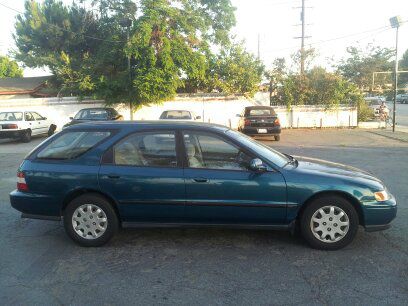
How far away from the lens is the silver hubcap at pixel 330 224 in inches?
175

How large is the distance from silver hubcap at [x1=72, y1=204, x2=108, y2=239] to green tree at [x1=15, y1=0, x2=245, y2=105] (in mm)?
15909

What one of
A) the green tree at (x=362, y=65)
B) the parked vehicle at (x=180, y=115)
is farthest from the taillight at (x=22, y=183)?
the green tree at (x=362, y=65)

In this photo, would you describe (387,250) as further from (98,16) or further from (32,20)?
(32,20)

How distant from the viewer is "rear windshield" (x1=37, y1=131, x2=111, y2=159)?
4770mm

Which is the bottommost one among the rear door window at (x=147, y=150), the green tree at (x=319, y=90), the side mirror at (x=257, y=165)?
the side mirror at (x=257, y=165)

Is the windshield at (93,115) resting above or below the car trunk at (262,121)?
above

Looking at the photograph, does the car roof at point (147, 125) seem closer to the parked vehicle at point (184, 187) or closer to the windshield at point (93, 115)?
the parked vehicle at point (184, 187)

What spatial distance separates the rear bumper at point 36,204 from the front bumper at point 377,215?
11.9 ft

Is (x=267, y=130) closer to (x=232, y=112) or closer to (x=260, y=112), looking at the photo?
(x=260, y=112)

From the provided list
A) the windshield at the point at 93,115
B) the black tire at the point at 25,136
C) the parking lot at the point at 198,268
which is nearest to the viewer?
the parking lot at the point at 198,268

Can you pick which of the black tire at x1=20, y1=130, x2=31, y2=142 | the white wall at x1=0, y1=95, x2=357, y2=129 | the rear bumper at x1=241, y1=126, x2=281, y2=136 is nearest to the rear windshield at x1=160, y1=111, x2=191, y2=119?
the rear bumper at x1=241, y1=126, x2=281, y2=136

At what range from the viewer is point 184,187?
4.48 meters

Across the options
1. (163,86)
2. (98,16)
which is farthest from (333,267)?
(98,16)

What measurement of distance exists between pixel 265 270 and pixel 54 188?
2.61 meters
